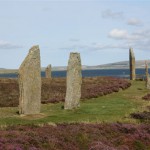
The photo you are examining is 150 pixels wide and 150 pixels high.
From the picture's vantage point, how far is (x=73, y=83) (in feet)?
117

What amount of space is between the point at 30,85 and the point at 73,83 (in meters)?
5.17

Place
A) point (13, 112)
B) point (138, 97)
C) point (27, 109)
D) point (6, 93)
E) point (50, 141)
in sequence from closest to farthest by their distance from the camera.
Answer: point (50, 141)
point (27, 109)
point (13, 112)
point (138, 97)
point (6, 93)

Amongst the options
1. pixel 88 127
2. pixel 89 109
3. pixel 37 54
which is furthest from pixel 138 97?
pixel 88 127

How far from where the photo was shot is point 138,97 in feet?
144

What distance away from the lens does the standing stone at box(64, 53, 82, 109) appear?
115 ft

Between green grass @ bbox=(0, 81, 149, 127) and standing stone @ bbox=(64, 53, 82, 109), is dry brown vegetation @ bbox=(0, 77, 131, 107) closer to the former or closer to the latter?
green grass @ bbox=(0, 81, 149, 127)

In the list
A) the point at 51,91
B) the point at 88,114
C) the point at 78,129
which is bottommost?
the point at 78,129

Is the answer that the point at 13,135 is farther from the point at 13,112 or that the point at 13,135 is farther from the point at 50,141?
the point at 13,112

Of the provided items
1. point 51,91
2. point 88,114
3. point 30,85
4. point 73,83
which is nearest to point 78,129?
point 88,114

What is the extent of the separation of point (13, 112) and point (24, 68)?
4.29 m

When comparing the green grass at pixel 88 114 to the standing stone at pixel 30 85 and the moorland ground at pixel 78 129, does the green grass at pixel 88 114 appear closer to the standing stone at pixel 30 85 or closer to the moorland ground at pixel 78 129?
the moorland ground at pixel 78 129

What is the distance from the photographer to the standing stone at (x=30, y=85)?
3130 centimetres

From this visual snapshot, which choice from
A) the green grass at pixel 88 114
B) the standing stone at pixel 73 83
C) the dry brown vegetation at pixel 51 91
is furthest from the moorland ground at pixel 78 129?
the dry brown vegetation at pixel 51 91

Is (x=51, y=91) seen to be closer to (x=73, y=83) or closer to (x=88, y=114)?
(x=73, y=83)
